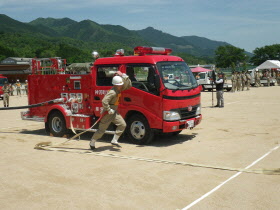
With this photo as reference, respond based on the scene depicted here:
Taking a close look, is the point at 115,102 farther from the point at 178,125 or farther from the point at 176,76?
the point at 176,76

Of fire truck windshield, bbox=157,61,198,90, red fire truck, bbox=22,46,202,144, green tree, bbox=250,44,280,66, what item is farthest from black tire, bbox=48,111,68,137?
green tree, bbox=250,44,280,66

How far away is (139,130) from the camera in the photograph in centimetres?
945

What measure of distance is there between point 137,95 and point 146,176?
3.16m

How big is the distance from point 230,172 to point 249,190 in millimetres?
1036

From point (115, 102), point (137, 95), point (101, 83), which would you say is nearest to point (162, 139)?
point (137, 95)

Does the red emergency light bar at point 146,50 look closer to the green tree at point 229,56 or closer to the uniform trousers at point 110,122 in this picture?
the uniform trousers at point 110,122

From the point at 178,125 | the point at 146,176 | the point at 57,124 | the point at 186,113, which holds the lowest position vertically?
the point at 146,176

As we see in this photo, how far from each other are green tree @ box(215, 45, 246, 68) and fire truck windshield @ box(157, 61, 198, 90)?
161031 millimetres

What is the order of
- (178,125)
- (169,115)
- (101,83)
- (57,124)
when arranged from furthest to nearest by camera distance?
(57,124)
(101,83)
(178,125)
(169,115)

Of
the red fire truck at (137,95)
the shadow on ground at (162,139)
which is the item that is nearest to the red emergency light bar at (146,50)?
the red fire truck at (137,95)

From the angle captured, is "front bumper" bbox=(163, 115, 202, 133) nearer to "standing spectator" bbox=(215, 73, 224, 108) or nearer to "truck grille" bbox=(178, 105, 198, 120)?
"truck grille" bbox=(178, 105, 198, 120)

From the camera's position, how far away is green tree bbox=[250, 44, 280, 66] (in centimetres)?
15700

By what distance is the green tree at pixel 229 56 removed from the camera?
165750mm

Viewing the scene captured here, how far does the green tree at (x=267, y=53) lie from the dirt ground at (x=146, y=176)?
516 ft
